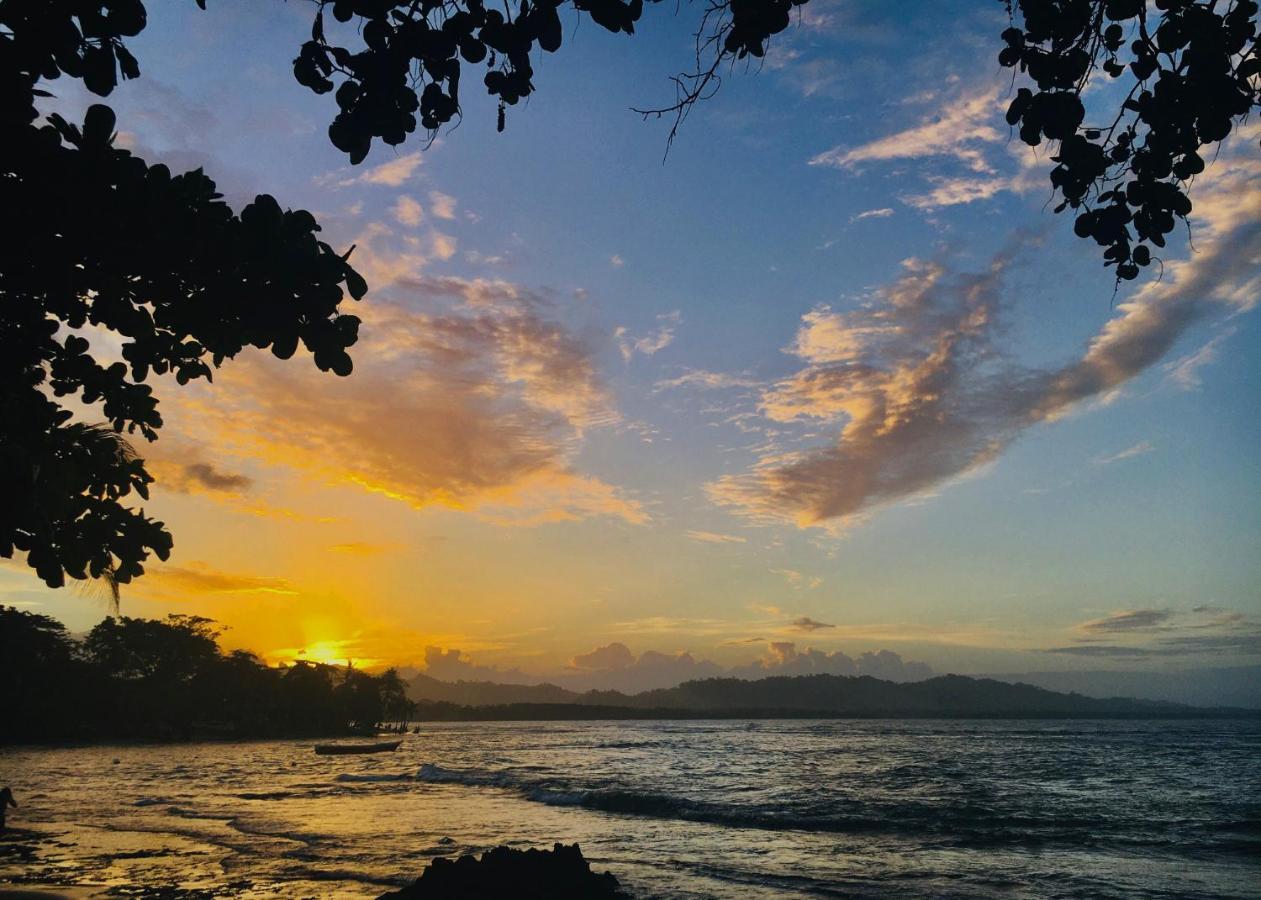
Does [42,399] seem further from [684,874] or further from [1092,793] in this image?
[1092,793]

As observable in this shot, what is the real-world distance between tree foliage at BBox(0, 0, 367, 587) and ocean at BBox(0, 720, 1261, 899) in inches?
472

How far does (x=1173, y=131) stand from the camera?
4.17 meters

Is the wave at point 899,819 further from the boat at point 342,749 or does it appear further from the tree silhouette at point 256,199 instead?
the boat at point 342,749

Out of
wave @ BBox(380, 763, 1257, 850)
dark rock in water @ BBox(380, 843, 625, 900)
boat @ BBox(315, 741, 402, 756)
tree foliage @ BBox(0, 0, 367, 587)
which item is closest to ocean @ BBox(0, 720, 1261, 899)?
wave @ BBox(380, 763, 1257, 850)

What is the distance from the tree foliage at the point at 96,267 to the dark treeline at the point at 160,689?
96.7m

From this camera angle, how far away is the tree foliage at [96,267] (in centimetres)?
389

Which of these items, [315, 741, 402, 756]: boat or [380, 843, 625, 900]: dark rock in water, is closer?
[380, 843, 625, 900]: dark rock in water

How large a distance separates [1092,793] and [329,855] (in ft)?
117

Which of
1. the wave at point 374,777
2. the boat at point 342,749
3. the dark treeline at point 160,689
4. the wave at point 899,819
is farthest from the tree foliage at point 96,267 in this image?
the dark treeline at point 160,689

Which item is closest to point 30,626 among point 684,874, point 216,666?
point 216,666

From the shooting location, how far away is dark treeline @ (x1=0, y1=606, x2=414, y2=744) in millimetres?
80062

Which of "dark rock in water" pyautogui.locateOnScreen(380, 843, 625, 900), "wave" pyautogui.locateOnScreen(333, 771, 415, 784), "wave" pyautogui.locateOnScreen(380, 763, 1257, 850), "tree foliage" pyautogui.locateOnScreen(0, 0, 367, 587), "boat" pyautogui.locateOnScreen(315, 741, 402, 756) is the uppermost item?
"tree foliage" pyautogui.locateOnScreen(0, 0, 367, 587)

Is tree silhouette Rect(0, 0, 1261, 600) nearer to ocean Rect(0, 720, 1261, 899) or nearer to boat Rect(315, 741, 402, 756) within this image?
ocean Rect(0, 720, 1261, 899)

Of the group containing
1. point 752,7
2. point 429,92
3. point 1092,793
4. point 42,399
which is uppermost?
point 752,7
